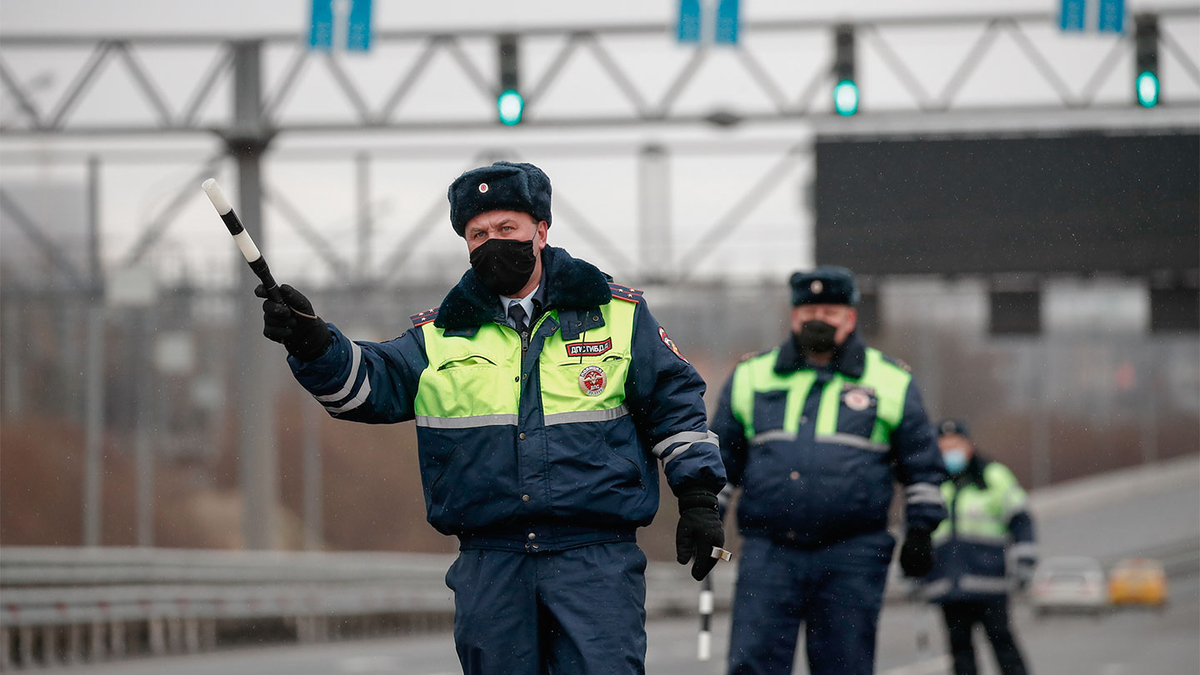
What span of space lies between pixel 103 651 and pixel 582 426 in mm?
13491

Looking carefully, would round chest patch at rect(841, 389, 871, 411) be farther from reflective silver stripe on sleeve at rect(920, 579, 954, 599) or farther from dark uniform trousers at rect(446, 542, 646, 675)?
reflective silver stripe on sleeve at rect(920, 579, 954, 599)

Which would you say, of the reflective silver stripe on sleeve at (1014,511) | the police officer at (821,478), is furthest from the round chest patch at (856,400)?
the reflective silver stripe on sleeve at (1014,511)

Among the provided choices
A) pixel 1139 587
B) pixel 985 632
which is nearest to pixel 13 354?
pixel 1139 587

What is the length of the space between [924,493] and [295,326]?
11.1ft

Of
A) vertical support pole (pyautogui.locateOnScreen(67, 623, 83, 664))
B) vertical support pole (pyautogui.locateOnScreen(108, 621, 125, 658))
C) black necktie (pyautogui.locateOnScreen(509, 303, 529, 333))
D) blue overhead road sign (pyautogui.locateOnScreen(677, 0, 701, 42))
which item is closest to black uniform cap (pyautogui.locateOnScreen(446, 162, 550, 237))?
black necktie (pyautogui.locateOnScreen(509, 303, 529, 333))

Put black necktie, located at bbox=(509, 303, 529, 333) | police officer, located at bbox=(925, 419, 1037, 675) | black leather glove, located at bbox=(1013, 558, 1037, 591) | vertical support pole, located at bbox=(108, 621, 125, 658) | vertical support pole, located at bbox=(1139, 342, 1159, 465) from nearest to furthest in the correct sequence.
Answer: black necktie, located at bbox=(509, 303, 529, 333)
police officer, located at bbox=(925, 419, 1037, 675)
black leather glove, located at bbox=(1013, 558, 1037, 591)
vertical support pole, located at bbox=(108, 621, 125, 658)
vertical support pole, located at bbox=(1139, 342, 1159, 465)

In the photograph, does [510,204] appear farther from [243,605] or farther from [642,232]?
[642,232]

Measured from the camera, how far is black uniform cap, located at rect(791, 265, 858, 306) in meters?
7.17

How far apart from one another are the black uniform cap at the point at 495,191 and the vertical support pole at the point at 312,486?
94.3 ft

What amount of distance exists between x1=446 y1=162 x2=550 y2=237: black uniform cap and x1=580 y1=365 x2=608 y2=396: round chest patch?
0.49 metres

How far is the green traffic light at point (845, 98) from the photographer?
15.9 metres

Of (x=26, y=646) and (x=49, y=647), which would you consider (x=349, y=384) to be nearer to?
(x=26, y=646)

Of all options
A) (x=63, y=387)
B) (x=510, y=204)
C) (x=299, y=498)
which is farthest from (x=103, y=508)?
(x=510, y=204)

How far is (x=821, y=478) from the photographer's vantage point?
22.4ft
